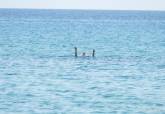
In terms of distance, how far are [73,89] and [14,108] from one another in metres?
7.54

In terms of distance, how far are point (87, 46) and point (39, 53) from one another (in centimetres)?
1679

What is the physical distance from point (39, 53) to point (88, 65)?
1473 centimetres

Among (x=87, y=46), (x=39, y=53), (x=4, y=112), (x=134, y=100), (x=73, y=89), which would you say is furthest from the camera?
(x=87, y=46)

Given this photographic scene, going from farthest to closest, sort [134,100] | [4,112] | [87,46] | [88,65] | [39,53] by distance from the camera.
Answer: [87,46], [39,53], [88,65], [134,100], [4,112]

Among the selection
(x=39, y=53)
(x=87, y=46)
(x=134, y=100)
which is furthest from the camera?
(x=87, y=46)

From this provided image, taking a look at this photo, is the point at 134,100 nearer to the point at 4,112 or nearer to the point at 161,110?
the point at 161,110

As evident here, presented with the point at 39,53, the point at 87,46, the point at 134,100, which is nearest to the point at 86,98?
the point at 134,100

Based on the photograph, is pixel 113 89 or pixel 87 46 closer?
pixel 113 89

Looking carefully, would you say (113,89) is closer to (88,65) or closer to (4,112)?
(4,112)

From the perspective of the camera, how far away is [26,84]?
42375 millimetres

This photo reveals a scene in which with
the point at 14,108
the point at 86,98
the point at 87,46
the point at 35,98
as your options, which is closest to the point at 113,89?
the point at 86,98

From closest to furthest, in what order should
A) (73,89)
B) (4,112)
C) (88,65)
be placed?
(4,112), (73,89), (88,65)

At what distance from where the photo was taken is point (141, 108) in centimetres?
3419

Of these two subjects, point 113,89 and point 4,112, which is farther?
point 113,89
